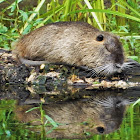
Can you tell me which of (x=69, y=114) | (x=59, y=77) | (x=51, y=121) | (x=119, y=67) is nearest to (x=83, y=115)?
(x=69, y=114)

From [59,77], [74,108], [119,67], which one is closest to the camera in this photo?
[74,108]

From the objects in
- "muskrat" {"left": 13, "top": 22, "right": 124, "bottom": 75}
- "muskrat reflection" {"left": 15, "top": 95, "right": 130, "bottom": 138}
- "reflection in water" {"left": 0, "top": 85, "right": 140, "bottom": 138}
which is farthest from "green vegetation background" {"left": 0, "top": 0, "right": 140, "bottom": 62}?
"muskrat reflection" {"left": 15, "top": 95, "right": 130, "bottom": 138}

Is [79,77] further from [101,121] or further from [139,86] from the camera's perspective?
[101,121]

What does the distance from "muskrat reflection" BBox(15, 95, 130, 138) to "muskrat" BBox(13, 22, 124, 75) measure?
1.23m

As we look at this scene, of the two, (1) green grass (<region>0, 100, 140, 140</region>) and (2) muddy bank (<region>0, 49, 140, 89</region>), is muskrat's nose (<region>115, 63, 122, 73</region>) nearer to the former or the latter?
(2) muddy bank (<region>0, 49, 140, 89</region>)

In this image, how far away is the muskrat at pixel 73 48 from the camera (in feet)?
19.4

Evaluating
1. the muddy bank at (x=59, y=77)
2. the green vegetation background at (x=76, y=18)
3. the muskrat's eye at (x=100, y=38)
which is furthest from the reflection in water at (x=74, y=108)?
the green vegetation background at (x=76, y=18)

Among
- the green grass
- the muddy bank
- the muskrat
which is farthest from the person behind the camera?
the muskrat

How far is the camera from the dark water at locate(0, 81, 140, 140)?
3422 mm

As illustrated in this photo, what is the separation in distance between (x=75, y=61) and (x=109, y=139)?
2.87 meters

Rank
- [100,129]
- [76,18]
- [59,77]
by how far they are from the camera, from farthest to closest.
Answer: [76,18] → [59,77] → [100,129]

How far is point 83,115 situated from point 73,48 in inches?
85.7

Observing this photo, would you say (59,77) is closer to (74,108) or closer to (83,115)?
(74,108)

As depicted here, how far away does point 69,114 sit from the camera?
405cm
